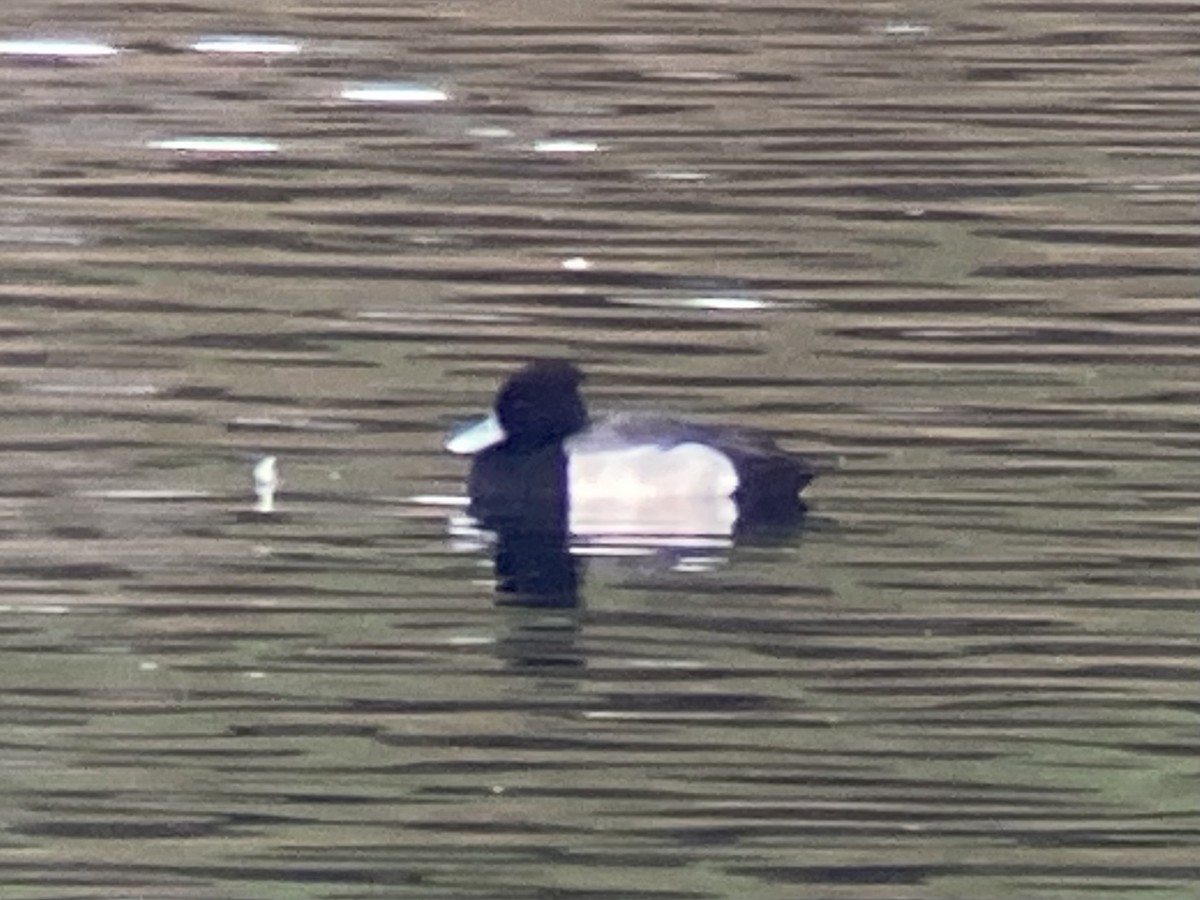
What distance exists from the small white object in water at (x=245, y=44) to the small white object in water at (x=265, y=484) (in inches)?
294

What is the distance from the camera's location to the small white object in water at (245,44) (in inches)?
757

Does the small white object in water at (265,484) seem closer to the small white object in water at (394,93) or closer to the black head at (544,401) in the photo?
the black head at (544,401)

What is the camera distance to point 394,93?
17.9 metres

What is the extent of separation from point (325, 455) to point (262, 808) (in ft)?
10.3

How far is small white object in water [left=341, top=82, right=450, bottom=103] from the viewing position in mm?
17719

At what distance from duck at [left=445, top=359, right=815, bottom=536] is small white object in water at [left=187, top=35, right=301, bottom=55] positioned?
689 centimetres

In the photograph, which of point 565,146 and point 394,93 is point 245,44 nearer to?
point 394,93

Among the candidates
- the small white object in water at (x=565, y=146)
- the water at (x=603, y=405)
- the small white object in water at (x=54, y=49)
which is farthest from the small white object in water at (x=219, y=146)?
the small white object in water at (x=54, y=49)

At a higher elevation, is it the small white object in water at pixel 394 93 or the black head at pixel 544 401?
the small white object in water at pixel 394 93

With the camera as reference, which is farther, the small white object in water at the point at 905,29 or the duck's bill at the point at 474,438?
the small white object in water at the point at 905,29

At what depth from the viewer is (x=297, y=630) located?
10477 mm

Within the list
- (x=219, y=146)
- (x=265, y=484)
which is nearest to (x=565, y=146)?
(x=219, y=146)

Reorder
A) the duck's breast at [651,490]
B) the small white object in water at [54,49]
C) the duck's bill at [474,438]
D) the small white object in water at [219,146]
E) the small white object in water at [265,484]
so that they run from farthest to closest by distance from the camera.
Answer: the small white object in water at [54,49] < the small white object in water at [219,146] < the duck's bill at [474,438] < the duck's breast at [651,490] < the small white object in water at [265,484]

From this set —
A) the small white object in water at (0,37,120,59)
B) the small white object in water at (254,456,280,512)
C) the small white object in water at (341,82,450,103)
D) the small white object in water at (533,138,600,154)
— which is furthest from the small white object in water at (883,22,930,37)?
the small white object in water at (254,456,280,512)
